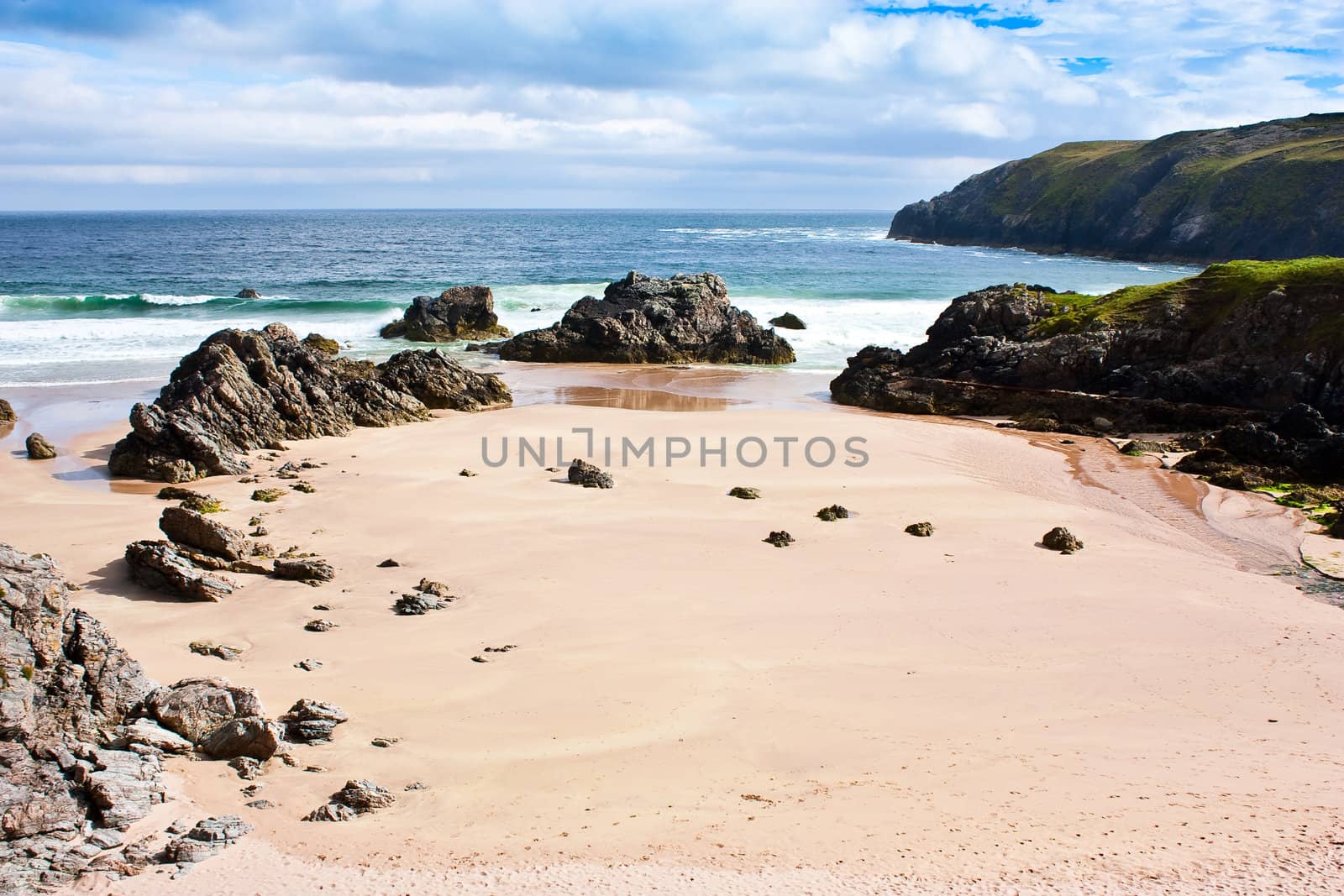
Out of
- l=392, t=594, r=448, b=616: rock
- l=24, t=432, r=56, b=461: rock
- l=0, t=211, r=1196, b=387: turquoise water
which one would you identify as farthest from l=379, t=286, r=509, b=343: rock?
l=392, t=594, r=448, b=616: rock

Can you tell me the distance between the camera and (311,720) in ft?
22.5

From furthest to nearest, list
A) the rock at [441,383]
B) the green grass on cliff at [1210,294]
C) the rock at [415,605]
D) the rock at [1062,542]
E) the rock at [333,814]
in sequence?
the rock at [441,383] < the green grass on cliff at [1210,294] < the rock at [1062,542] < the rock at [415,605] < the rock at [333,814]

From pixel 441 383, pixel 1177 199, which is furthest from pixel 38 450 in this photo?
pixel 1177 199

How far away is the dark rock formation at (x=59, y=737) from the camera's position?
16.7 feet

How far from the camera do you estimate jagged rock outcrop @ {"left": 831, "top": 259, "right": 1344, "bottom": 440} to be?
20.9 meters

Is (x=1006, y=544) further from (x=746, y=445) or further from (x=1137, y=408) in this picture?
(x=1137, y=408)

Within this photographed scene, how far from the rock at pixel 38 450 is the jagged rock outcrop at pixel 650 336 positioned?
1605 centimetres

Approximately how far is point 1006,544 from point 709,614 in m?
5.00

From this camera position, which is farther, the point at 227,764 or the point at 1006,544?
the point at 1006,544

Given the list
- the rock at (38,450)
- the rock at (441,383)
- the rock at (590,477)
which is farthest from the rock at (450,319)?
the rock at (590,477)

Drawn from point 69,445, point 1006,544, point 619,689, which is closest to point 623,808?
point 619,689

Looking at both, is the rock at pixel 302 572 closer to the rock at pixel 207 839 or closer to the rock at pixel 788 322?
the rock at pixel 207 839

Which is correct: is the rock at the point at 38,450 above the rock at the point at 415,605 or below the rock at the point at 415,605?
above

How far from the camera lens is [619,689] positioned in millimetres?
7945
